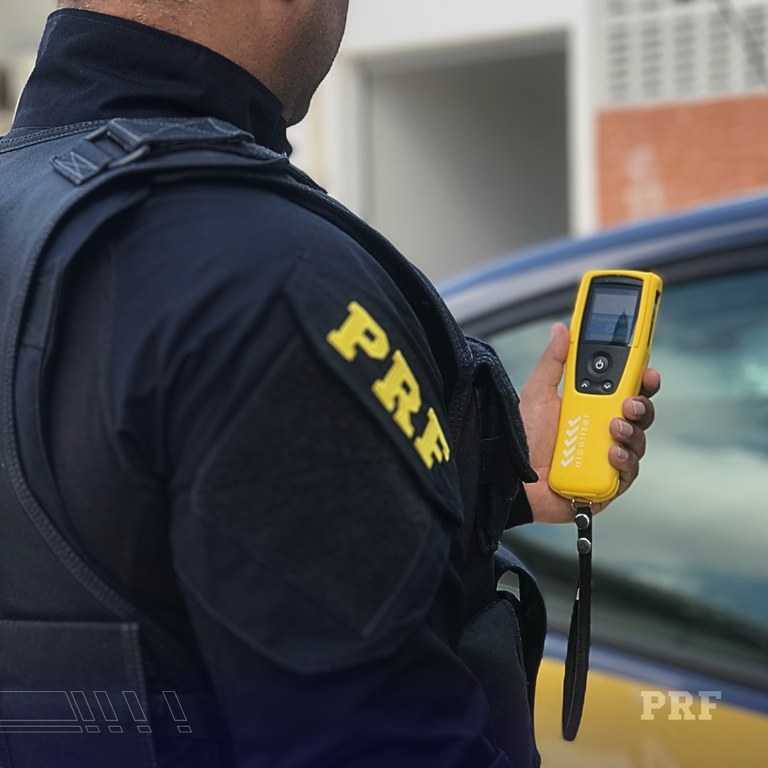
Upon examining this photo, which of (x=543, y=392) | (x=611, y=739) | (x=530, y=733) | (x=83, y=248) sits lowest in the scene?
(x=611, y=739)

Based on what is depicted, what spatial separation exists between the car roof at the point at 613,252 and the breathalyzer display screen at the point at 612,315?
65 cm

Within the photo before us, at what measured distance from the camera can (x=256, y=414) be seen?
837mm

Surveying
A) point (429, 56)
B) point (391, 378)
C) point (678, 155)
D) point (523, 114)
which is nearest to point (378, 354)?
point (391, 378)

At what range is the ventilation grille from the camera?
21.3 ft

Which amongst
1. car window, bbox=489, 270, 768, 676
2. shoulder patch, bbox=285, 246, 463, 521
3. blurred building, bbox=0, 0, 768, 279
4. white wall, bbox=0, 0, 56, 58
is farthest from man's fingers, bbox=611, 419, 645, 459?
white wall, bbox=0, 0, 56, 58

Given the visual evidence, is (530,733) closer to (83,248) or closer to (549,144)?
(83,248)

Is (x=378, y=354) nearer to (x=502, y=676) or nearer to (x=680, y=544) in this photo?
(x=502, y=676)

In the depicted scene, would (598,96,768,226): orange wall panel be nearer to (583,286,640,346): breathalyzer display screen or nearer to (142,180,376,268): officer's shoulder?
(583,286,640,346): breathalyzer display screen

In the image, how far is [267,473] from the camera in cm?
84

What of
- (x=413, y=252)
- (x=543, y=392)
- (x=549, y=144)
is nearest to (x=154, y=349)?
(x=543, y=392)

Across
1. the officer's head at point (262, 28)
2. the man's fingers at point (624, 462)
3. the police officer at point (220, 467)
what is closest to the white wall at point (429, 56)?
the man's fingers at point (624, 462)

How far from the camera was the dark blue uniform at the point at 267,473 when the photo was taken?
84cm

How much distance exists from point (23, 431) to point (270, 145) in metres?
0.37

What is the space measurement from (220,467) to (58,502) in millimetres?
146
